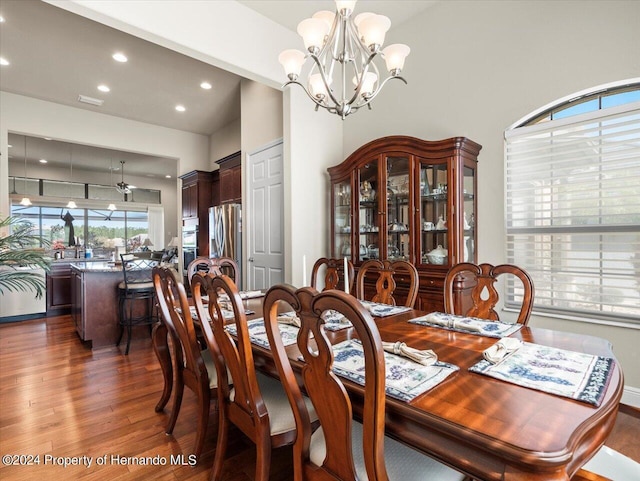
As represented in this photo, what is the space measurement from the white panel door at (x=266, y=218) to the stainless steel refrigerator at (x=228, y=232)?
356mm

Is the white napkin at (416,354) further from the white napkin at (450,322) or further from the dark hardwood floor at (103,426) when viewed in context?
the dark hardwood floor at (103,426)

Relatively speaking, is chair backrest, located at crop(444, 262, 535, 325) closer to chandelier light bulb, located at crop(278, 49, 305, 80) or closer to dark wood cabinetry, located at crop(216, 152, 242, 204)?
chandelier light bulb, located at crop(278, 49, 305, 80)

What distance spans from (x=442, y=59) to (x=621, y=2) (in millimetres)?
1335

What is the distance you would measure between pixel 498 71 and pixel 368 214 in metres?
1.72

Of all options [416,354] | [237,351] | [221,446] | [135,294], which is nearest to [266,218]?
[135,294]

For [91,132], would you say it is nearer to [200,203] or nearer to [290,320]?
[200,203]

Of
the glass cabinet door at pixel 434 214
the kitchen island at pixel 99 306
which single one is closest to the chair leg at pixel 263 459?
the glass cabinet door at pixel 434 214

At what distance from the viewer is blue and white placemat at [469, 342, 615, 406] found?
989 millimetres

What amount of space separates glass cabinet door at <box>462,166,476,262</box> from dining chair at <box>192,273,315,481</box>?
2156mm

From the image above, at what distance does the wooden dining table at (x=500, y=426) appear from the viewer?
727 mm

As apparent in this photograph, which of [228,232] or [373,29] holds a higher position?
[373,29]

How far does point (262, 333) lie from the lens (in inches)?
65.4

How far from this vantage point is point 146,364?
335 cm

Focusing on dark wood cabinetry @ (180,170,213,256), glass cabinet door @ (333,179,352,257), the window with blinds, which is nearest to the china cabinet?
glass cabinet door @ (333,179,352,257)
